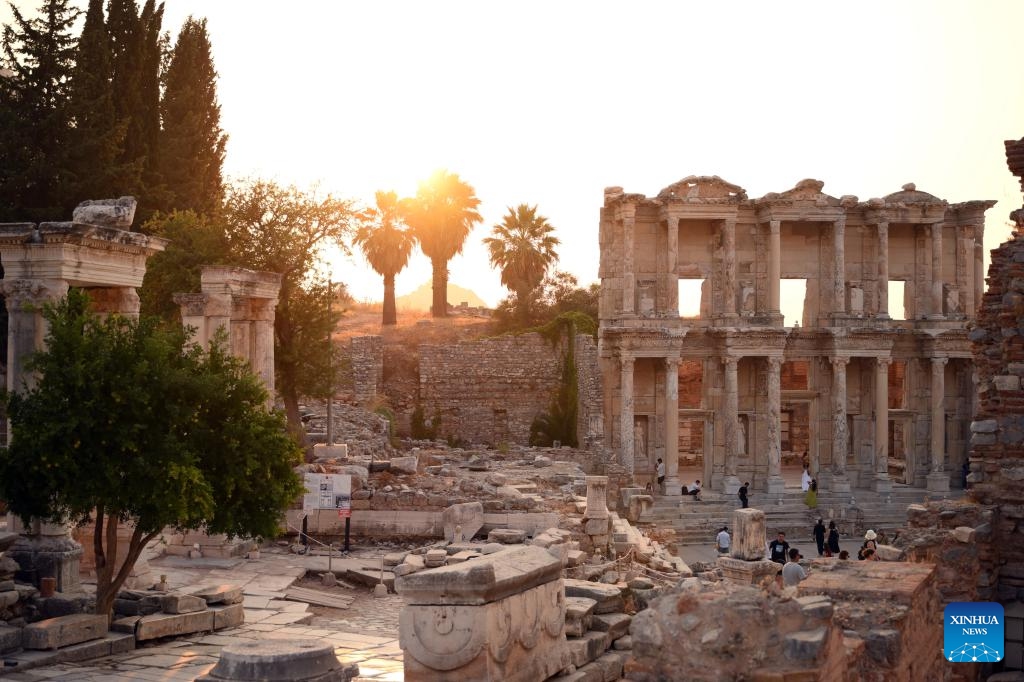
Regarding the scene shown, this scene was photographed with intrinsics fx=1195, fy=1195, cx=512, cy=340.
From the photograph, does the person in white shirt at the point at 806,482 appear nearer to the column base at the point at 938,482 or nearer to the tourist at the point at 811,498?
the tourist at the point at 811,498

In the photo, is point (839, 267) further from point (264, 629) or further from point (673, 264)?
point (264, 629)

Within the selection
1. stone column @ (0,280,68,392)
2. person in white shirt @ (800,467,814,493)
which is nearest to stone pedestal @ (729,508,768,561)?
stone column @ (0,280,68,392)

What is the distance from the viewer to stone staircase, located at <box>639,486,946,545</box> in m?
35.0

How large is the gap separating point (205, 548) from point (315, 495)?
2093 millimetres

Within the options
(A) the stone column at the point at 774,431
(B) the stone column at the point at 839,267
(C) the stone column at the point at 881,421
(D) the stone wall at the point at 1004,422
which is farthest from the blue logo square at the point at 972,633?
(C) the stone column at the point at 881,421

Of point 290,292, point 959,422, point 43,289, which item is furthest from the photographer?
point 959,422

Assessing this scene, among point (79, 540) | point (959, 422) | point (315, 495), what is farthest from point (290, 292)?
point (959, 422)

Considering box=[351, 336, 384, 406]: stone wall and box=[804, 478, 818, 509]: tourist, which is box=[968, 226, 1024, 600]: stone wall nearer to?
box=[804, 478, 818, 509]: tourist

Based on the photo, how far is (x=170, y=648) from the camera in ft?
47.1

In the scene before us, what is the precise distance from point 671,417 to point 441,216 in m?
23.5

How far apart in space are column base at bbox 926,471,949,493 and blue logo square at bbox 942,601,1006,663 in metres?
28.1

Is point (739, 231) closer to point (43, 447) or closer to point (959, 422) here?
point (959, 422)

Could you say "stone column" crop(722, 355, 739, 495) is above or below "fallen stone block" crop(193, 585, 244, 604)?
above

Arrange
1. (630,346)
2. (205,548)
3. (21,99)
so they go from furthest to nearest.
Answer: (630,346) → (21,99) → (205,548)
